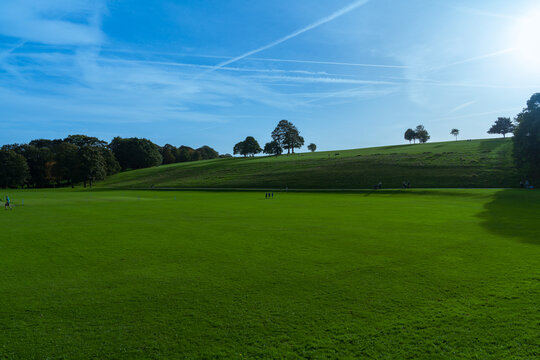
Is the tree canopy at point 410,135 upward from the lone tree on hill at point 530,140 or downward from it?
upward

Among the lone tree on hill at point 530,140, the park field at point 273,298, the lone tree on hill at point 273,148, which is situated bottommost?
the park field at point 273,298

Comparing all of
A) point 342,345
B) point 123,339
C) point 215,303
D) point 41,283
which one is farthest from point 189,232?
point 342,345

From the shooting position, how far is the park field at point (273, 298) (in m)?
6.11

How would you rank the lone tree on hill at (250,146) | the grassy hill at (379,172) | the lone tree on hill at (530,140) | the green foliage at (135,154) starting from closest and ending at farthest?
the lone tree on hill at (530,140) < the grassy hill at (379,172) < the green foliage at (135,154) < the lone tree on hill at (250,146)

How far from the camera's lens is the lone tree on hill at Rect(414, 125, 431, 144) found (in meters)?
152

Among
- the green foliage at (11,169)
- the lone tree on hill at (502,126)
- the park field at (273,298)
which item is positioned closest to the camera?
the park field at (273,298)

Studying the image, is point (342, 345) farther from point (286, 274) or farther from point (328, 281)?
point (286, 274)

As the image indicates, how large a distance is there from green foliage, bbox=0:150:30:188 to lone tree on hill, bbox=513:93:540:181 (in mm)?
143400

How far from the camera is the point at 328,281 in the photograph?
9.41 m

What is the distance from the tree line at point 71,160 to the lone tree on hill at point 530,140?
112 m

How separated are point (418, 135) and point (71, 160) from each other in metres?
147

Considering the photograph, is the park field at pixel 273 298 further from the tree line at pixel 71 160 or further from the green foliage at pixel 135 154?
the green foliage at pixel 135 154

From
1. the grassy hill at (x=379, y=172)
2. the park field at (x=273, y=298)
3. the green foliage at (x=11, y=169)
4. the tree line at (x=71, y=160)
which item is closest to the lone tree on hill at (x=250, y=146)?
the tree line at (x=71, y=160)

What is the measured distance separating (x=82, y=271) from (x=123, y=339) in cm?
553
